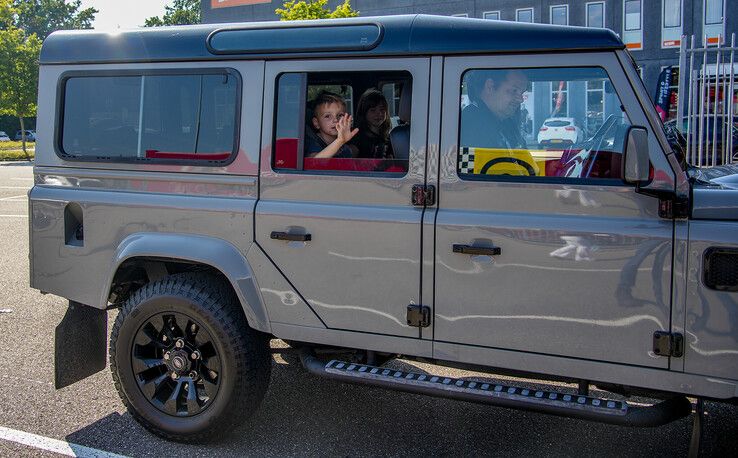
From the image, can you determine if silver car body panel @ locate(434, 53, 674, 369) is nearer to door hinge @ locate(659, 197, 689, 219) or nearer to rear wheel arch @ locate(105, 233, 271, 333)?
door hinge @ locate(659, 197, 689, 219)

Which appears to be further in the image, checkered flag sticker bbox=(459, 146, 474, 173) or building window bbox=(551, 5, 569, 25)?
building window bbox=(551, 5, 569, 25)

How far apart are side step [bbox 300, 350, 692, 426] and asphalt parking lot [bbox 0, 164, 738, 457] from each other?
0.60 m

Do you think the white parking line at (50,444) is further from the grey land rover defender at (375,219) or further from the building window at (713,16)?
the building window at (713,16)

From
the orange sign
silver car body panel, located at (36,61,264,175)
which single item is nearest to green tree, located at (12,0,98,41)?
the orange sign

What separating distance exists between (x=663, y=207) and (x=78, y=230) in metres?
3.23

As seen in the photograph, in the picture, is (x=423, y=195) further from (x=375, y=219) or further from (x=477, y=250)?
(x=477, y=250)

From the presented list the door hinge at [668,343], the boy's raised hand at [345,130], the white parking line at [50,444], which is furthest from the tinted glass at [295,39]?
the white parking line at [50,444]

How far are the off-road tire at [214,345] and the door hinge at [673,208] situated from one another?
2173 millimetres

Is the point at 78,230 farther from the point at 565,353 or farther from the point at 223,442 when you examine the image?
the point at 565,353

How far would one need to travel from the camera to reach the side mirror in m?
3.11

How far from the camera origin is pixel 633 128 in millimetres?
3117

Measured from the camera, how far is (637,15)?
33344 mm

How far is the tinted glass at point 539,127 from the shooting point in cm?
337

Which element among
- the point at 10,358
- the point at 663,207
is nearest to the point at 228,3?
the point at 10,358
